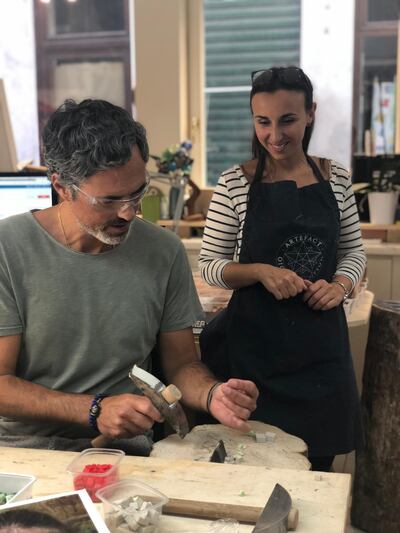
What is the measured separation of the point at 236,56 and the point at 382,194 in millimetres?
1371

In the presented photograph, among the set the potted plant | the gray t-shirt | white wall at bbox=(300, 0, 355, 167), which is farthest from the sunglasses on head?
white wall at bbox=(300, 0, 355, 167)

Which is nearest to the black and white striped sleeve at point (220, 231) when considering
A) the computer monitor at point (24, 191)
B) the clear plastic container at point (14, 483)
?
the computer monitor at point (24, 191)

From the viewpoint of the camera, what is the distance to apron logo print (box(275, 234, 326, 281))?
6.26ft

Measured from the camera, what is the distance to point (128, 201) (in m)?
1.49

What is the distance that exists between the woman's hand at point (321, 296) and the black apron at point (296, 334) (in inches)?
1.3

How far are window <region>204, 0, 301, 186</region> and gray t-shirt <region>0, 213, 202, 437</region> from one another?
9.03 feet

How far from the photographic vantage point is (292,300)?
1.88 metres

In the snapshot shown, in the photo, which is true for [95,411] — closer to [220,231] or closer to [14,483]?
[14,483]

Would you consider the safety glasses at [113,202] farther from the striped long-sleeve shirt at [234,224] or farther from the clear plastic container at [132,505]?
the clear plastic container at [132,505]

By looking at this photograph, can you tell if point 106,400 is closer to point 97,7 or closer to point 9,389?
point 9,389

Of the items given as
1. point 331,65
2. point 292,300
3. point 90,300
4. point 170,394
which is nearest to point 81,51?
point 331,65

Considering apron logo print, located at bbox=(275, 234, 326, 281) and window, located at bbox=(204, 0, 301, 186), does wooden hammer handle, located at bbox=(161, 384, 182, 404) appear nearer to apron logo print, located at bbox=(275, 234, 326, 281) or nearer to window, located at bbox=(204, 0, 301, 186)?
apron logo print, located at bbox=(275, 234, 326, 281)

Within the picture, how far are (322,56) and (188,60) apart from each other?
2.75ft

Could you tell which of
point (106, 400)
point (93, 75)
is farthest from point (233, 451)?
point (93, 75)
